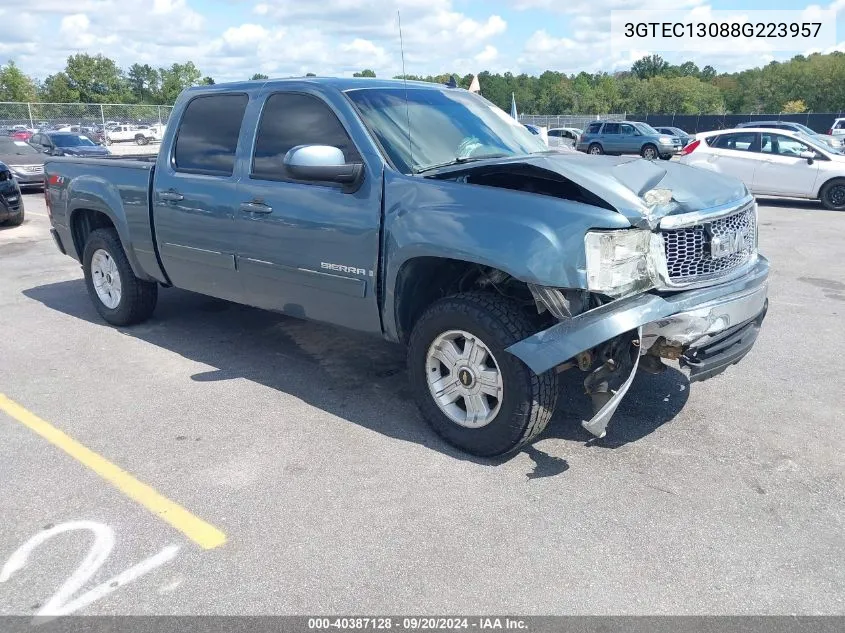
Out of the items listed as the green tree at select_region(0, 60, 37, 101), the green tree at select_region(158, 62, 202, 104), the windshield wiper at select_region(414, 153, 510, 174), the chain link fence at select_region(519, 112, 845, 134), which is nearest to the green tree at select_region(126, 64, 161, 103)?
the green tree at select_region(158, 62, 202, 104)

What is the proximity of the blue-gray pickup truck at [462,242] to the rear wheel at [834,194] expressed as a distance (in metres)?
11.5

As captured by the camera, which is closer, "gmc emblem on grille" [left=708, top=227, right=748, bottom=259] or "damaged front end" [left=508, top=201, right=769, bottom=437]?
→ "damaged front end" [left=508, top=201, right=769, bottom=437]

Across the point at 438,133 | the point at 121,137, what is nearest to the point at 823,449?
the point at 438,133

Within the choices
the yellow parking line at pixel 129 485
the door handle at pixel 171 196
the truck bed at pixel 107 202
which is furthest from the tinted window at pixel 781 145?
the yellow parking line at pixel 129 485

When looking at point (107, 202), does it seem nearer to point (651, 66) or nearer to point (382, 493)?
point (382, 493)

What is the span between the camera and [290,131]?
15.2 ft

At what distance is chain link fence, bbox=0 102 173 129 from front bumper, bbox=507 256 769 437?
94.3ft

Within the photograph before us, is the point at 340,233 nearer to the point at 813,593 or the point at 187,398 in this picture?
the point at 187,398

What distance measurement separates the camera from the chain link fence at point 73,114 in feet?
97.5

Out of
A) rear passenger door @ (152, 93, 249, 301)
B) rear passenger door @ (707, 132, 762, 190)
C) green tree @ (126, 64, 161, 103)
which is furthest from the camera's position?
green tree @ (126, 64, 161, 103)

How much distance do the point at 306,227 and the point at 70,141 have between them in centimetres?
1984

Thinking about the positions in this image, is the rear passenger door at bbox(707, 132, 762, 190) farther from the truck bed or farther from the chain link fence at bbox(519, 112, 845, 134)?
the chain link fence at bbox(519, 112, 845, 134)

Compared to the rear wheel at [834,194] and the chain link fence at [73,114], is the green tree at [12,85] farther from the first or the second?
the rear wheel at [834,194]

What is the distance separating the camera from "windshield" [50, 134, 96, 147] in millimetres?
20798
